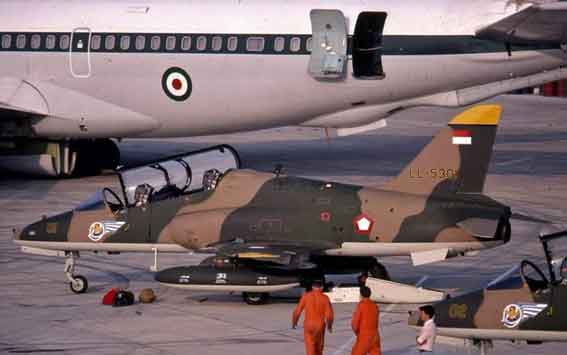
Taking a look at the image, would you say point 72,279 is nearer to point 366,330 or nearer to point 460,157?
point 460,157

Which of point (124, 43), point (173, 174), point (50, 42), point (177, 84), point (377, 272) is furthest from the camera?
point (50, 42)

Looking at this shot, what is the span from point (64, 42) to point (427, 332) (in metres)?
19.9

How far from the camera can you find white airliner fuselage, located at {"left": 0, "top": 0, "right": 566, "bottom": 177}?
32.3 metres

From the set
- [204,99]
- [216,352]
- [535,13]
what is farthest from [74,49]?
[216,352]

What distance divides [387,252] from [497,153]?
22406mm

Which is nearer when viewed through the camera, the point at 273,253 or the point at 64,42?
the point at 273,253

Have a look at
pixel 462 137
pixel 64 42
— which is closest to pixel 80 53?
pixel 64 42

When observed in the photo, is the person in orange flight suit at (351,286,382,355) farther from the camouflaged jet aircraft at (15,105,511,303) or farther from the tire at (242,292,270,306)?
the tire at (242,292,270,306)

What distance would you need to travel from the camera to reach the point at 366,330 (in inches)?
647

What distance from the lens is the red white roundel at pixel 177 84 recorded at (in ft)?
109

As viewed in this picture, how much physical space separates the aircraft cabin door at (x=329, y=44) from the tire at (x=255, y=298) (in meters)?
12.1

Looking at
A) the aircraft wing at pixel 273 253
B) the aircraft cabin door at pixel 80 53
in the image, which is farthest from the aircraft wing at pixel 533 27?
the aircraft wing at pixel 273 253

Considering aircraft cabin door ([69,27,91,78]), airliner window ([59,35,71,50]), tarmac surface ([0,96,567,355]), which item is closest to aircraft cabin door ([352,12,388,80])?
tarmac surface ([0,96,567,355])

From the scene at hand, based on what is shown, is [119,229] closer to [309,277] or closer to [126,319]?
[126,319]
